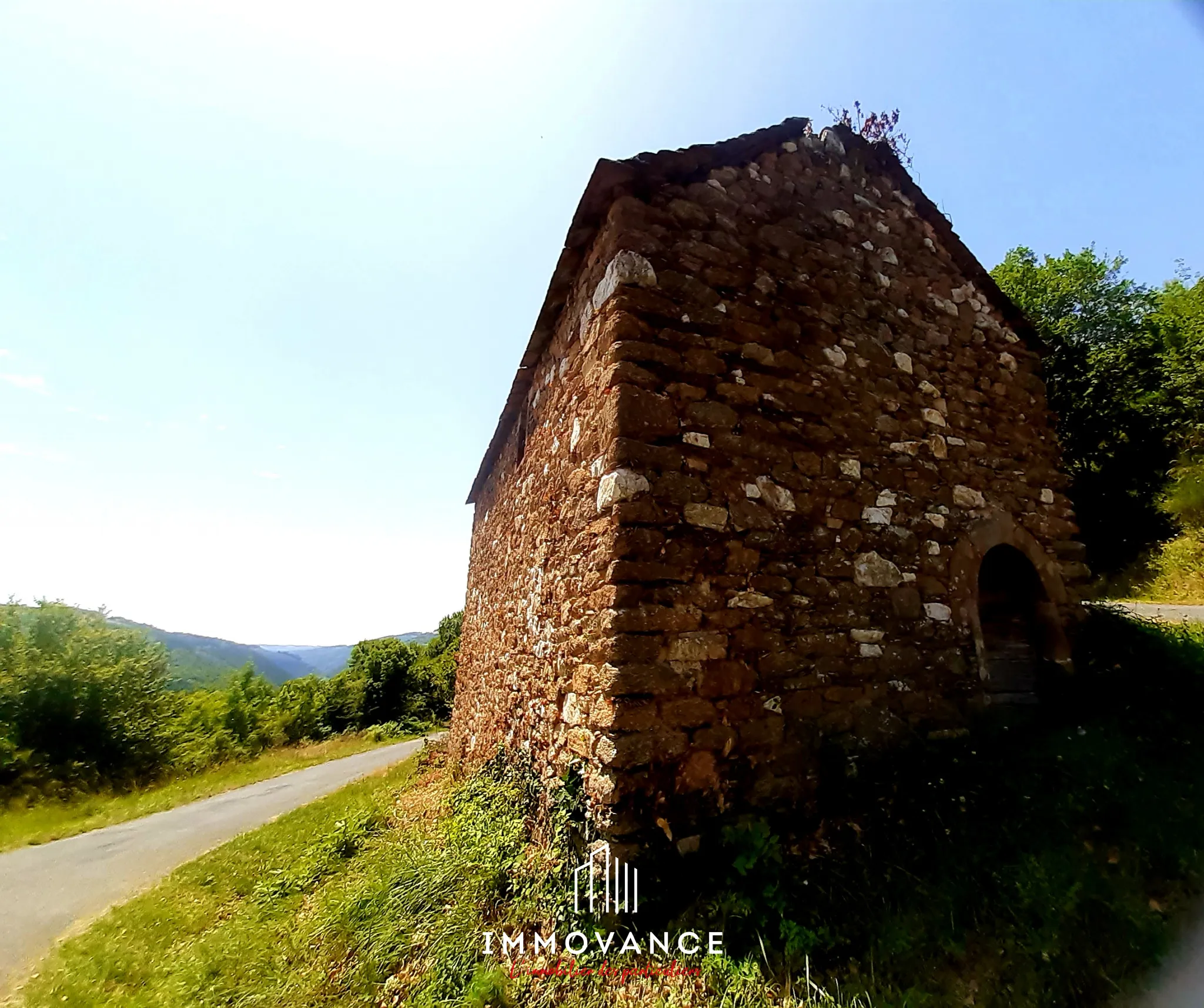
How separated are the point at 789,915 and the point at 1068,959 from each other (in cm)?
126

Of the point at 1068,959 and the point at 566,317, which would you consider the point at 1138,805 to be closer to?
the point at 1068,959

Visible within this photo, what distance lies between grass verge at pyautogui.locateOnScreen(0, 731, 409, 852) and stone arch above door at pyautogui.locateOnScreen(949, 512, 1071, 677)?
52.0 ft

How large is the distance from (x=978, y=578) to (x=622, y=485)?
407 centimetres

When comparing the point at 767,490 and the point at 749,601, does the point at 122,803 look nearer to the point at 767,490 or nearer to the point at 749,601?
the point at 749,601

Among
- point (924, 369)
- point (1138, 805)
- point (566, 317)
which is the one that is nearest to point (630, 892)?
point (1138, 805)

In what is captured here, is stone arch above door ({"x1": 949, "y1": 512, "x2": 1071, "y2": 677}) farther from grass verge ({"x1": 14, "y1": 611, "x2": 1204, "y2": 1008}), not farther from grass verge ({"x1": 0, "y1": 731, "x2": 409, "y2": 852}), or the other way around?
grass verge ({"x1": 0, "y1": 731, "x2": 409, "y2": 852})

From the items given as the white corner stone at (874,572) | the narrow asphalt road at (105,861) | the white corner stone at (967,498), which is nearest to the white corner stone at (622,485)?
the white corner stone at (874,572)

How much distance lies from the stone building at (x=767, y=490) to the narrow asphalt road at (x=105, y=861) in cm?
490

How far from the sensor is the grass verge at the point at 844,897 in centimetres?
→ 254

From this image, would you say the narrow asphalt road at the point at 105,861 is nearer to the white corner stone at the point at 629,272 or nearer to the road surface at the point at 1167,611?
the white corner stone at the point at 629,272

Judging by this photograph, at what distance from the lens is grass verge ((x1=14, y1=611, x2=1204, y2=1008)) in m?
2.54

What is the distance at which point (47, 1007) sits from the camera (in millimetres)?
3852

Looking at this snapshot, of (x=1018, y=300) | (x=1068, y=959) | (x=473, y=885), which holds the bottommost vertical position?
(x=473, y=885)

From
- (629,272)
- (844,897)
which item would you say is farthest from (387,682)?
(629,272)
